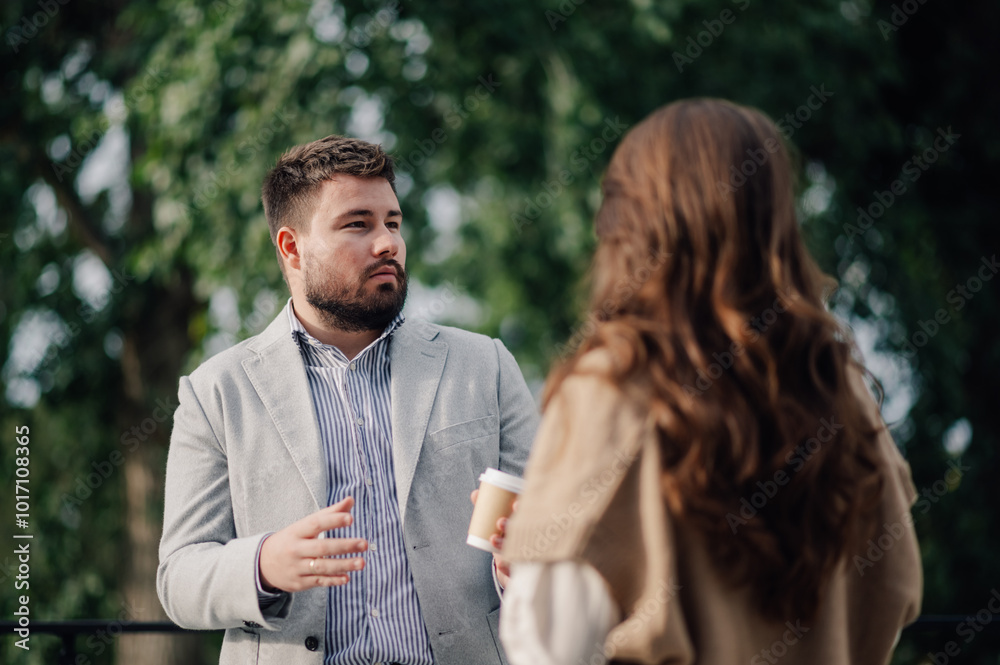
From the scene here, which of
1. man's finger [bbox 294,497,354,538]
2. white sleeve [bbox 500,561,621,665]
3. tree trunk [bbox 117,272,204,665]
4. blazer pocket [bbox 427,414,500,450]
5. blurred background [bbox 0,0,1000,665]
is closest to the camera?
white sleeve [bbox 500,561,621,665]

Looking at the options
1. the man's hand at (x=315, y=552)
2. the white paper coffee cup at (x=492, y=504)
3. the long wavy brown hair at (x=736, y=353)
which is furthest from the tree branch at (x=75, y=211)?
the long wavy brown hair at (x=736, y=353)

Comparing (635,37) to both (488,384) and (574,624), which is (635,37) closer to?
(488,384)

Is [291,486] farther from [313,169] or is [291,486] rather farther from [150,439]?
[150,439]

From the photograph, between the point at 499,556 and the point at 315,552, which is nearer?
the point at 315,552

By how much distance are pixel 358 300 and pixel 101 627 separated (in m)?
1.13

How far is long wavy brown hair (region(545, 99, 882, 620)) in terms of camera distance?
3.95ft

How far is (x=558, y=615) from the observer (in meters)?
1.20

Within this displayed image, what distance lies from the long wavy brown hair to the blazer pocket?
0.90 m

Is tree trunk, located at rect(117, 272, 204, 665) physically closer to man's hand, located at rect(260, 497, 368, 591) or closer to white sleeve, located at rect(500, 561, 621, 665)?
man's hand, located at rect(260, 497, 368, 591)

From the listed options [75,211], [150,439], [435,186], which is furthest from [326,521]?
[75,211]

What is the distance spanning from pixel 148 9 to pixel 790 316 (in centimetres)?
510

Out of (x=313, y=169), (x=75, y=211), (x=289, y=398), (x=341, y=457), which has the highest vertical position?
(x=75, y=211)

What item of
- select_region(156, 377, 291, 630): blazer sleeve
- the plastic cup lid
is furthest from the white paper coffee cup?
select_region(156, 377, 291, 630): blazer sleeve

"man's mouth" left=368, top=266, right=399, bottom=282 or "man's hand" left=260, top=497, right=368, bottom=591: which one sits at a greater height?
"man's mouth" left=368, top=266, right=399, bottom=282
